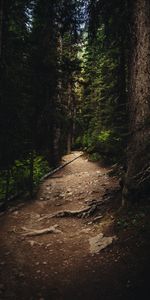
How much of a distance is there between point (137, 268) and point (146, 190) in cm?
262

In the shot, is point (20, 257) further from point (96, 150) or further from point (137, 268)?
point (96, 150)

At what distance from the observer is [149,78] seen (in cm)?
891

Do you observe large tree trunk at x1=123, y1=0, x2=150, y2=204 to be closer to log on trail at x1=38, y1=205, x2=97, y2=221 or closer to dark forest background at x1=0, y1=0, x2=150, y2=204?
dark forest background at x1=0, y1=0, x2=150, y2=204

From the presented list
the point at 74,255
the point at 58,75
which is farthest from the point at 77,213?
the point at 58,75

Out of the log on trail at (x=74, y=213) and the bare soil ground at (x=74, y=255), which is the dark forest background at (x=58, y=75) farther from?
the log on trail at (x=74, y=213)

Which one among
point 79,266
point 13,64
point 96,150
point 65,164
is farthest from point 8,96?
point 96,150

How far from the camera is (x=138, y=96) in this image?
354 inches

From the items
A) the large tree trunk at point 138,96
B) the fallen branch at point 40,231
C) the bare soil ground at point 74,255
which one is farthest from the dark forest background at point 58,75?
the fallen branch at point 40,231

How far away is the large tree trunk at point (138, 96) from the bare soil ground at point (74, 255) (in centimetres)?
122

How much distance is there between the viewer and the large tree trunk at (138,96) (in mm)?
8586

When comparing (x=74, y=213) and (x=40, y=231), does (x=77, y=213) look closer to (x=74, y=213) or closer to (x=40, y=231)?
(x=74, y=213)

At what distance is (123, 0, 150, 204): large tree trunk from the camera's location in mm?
8586

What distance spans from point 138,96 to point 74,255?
490 cm

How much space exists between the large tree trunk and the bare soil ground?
1224 millimetres
